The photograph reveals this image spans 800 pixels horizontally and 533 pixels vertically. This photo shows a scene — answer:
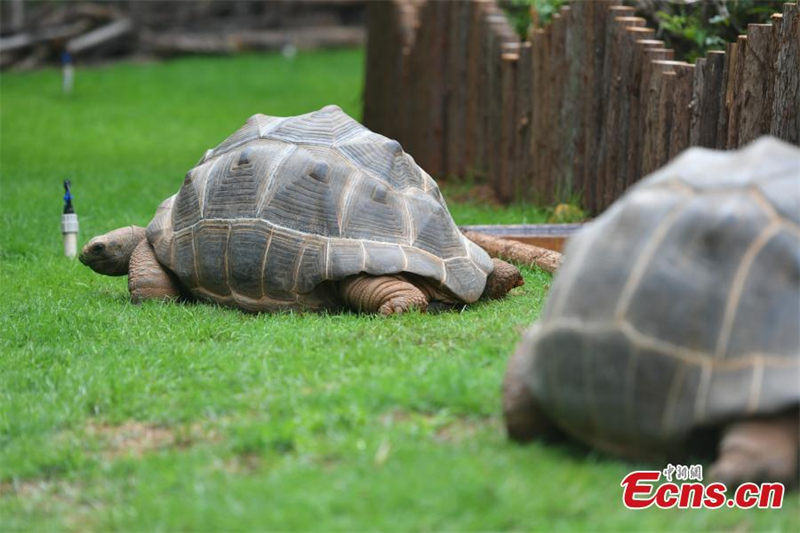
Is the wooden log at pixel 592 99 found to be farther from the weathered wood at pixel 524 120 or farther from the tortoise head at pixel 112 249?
the tortoise head at pixel 112 249

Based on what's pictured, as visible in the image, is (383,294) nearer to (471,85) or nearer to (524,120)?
(524,120)

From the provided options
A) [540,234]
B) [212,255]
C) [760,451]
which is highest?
[760,451]

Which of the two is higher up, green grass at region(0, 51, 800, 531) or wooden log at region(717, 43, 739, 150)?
wooden log at region(717, 43, 739, 150)

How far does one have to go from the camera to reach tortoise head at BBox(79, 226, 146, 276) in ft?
26.2

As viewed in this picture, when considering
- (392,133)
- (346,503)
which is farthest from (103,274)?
(392,133)

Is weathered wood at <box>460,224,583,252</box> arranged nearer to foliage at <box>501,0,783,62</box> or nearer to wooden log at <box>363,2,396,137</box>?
foliage at <box>501,0,783,62</box>

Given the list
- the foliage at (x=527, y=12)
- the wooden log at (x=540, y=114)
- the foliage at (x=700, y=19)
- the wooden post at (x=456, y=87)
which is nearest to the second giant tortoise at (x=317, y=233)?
the foliage at (x=700, y=19)

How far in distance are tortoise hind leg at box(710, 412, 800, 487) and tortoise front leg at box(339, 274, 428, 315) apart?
3.17 m

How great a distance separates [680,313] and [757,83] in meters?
4.32

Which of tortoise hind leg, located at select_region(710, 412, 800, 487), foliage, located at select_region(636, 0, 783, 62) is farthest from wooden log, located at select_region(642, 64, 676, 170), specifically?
tortoise hind leg, located at select_region(710, 412, 800, 487)

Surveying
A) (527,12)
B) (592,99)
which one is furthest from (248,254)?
(527,12)

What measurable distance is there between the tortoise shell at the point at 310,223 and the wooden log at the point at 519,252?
0.94 metres

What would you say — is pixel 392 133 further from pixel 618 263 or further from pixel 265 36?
pixel 265 36

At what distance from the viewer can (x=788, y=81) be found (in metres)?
7.45
